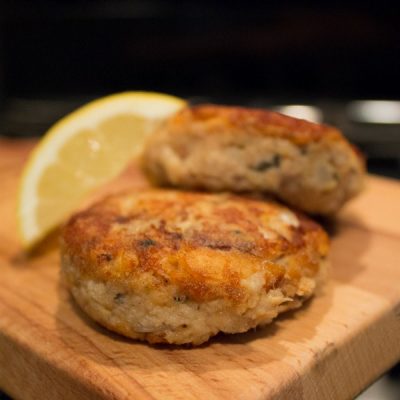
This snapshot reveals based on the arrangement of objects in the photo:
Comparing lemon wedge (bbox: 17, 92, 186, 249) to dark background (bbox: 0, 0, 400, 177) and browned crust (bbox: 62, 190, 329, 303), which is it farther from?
dark background (bbox: 0, 0, 400, 177)

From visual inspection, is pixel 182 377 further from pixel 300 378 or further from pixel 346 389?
pixel 346 389

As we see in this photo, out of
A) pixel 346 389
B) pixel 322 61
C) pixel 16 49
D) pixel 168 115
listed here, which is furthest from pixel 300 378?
pixel 16 49

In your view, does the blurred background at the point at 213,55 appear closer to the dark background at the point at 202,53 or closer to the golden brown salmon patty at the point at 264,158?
the dark background at the point at 202,53

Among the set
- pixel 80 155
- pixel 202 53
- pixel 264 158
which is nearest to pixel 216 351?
pixel 264 158

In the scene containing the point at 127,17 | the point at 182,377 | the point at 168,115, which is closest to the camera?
the point at 182,377

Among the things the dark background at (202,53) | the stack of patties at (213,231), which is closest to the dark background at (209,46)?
the dark background at (202,53)

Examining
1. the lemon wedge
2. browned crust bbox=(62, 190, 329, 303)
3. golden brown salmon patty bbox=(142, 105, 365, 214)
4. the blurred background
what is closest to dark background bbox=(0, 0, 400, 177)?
the blurred background
